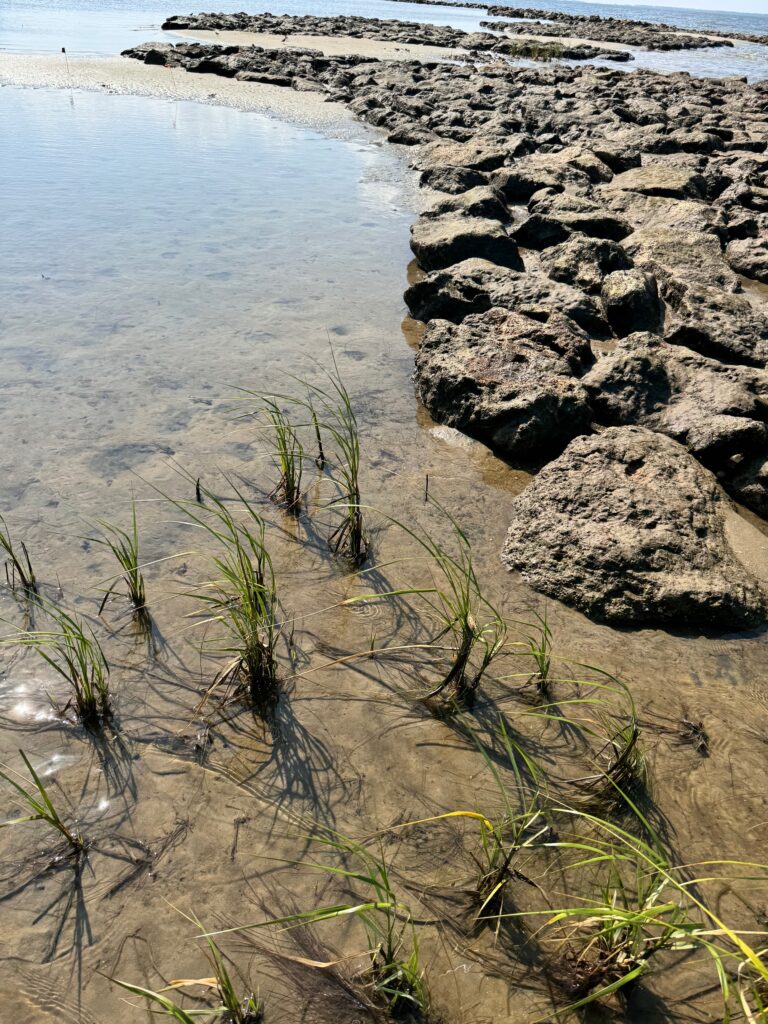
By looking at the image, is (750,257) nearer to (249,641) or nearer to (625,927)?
(249,641)

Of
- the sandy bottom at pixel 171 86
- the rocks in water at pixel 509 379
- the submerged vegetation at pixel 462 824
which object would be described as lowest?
the submerged vegetation at pixel 462 824

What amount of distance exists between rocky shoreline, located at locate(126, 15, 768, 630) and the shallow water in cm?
23

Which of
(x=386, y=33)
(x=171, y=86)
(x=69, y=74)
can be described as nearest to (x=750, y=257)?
(x=171, y=86)

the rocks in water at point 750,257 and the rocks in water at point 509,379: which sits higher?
the rocks in water at point 750,257

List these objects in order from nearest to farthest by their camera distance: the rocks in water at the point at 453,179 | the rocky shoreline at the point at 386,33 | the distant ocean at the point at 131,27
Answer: the rocks in water at the point at 453,179, the distant ocean at the point at 131,27, the rocky shoreline at the point at 386,33

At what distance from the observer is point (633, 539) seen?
366cm

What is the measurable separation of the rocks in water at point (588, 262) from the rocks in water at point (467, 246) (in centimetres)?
55

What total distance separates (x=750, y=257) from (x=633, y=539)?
593cm

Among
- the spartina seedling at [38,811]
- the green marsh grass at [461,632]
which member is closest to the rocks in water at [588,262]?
the green marsh grass at [461,632]

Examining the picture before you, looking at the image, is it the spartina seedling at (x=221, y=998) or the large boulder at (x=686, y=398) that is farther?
the large boulder at (x=686, y=398)

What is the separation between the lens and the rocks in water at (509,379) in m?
4.76

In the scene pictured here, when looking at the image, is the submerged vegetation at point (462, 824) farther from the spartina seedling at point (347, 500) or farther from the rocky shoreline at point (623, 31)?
the rocky shoreline at point (623, 31)

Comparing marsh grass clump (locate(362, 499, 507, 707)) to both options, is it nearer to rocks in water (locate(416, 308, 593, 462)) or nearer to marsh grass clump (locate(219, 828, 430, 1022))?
marsh grass clump (locate(219, 828, 430, 1022))

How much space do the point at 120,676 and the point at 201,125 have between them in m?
13.9
